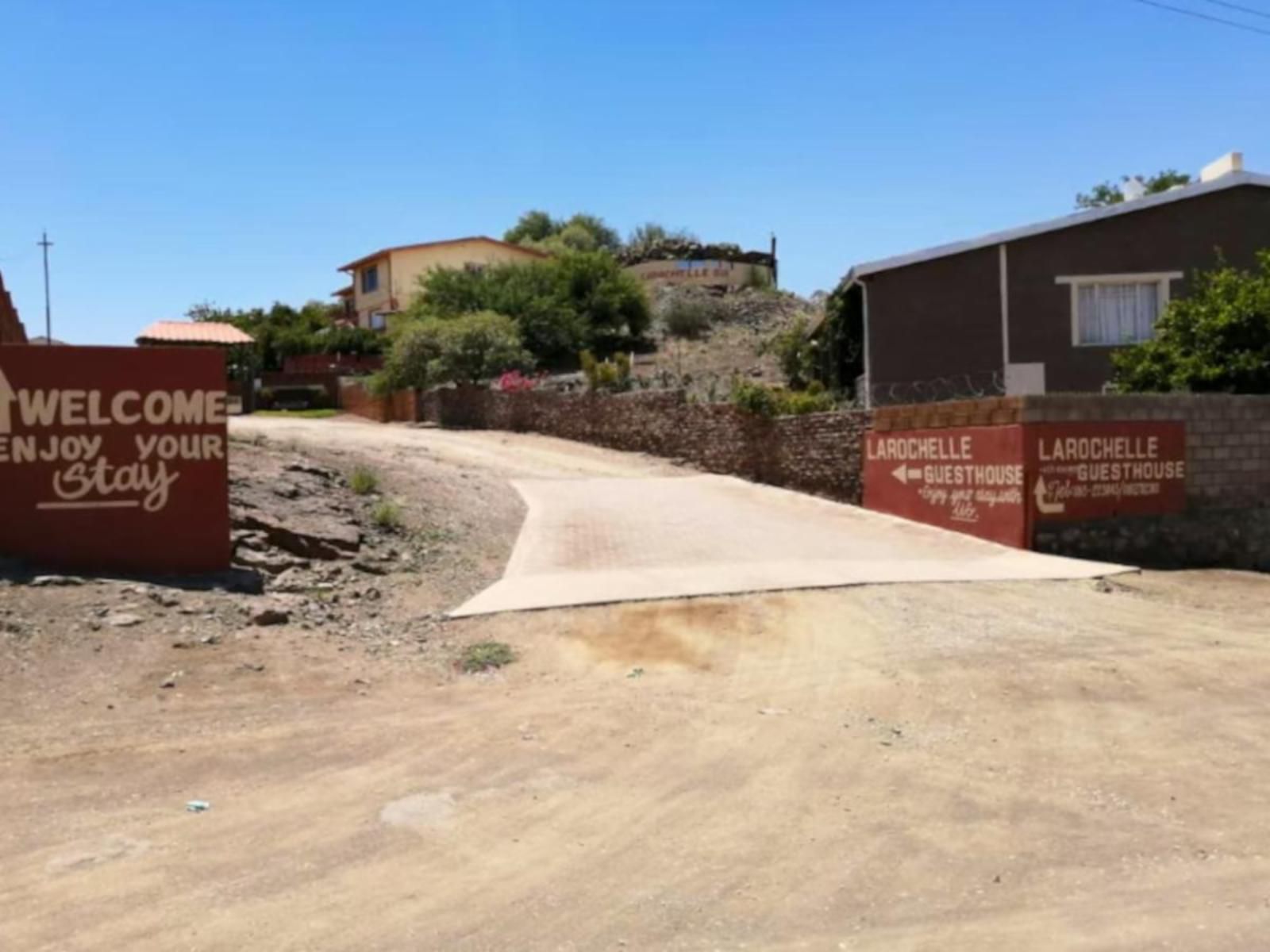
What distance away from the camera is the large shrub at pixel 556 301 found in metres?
43.2

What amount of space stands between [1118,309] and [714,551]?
13021mm

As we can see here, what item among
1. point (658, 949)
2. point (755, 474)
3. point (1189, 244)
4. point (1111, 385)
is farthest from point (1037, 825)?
point (1189, 244)

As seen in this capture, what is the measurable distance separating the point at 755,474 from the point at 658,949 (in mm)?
19971

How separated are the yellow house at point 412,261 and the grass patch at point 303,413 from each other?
1859 centimetres

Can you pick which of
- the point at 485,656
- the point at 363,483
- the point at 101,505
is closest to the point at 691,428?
A: the point at 363,483

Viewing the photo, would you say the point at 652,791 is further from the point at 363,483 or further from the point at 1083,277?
the point at 1083,277

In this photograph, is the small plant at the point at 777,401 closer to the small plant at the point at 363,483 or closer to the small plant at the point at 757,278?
the small plant at the point at 363,483

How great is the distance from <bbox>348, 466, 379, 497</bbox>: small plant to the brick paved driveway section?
2184 millimetres

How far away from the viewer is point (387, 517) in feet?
46.8

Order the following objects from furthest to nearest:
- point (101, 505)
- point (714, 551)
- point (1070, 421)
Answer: point (1070, 421), point (714, 551), point (101, 505)

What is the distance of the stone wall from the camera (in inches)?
847

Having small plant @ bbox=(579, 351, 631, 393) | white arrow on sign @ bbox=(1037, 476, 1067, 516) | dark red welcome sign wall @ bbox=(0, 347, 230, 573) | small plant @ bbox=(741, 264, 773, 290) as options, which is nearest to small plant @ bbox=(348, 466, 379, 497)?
dark red welcome sign wall @ bbox=(0, 347, 230, 573)

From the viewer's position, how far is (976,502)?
1728cm

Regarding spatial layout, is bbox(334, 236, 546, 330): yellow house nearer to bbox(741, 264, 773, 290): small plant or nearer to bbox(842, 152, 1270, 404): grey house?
bbox(741, 264, 773, 290): small plant
